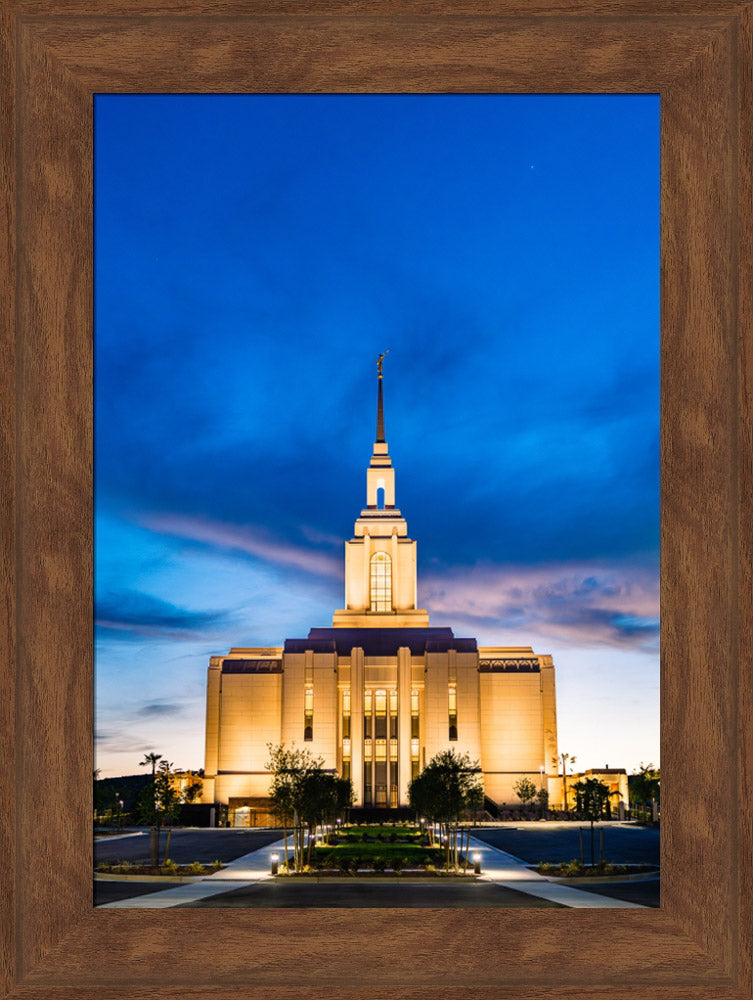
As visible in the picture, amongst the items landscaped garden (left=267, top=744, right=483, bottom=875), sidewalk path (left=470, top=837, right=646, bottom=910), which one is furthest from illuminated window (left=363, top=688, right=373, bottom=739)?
sidewalk path (left=470, top=837, right=646, bottom=910)

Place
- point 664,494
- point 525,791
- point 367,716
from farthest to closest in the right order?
point 367,716 < point 525,791 < point 664,494

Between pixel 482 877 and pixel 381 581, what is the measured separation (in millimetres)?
54585

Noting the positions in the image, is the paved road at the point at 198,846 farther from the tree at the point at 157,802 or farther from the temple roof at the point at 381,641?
the temple roof at the point at 381,641

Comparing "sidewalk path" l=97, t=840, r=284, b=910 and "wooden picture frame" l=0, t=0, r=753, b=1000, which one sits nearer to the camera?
"wooden picture frame" l=0, t=0, r=753, b=1000

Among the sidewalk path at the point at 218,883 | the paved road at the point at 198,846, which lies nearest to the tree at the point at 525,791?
the paved road at the point at 198,846

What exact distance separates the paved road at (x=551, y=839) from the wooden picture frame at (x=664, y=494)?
Result: 17083mm

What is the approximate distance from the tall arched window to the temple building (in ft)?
29.5

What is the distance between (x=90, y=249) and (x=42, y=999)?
10.5 ft

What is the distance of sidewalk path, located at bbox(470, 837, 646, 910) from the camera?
9.32 metres

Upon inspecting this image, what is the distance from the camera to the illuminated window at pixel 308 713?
201 feet

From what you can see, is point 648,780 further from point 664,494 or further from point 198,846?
point 198,846

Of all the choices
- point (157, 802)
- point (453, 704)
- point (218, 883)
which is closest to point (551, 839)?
point (157, 802)

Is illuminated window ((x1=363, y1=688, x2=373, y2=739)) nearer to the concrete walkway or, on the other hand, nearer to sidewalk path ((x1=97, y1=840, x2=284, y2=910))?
the concrete walkway

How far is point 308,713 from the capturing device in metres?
61.7
